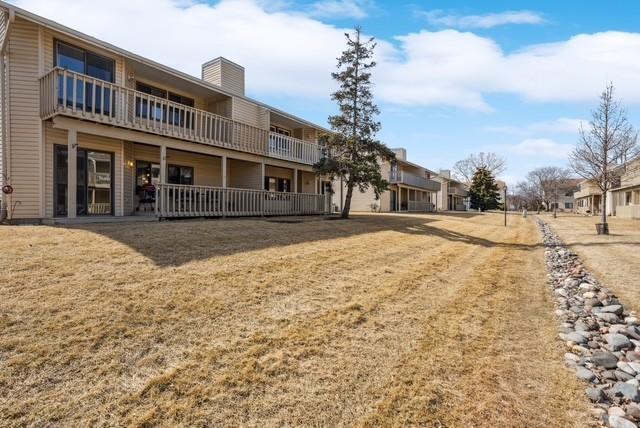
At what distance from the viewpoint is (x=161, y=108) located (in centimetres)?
1245

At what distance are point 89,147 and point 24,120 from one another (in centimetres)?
178

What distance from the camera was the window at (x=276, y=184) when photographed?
20.5 m

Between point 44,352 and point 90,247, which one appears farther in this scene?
point 90,247

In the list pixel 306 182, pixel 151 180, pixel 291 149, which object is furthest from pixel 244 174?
pixel 306 182

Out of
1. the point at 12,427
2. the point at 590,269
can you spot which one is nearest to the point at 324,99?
the point at 590,269

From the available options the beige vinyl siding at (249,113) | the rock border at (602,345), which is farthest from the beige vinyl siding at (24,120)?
the rock border at (602,345)

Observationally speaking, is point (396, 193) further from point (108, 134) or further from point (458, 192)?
point (108, 134)

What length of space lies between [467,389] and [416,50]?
13.2 m

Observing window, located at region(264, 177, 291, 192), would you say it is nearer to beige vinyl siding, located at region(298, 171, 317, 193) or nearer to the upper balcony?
beige vinyl siding, located at region(298, 171, 317, 193)

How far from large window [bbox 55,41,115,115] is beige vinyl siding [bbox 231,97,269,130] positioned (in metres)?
5.16

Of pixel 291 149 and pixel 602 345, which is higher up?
pixel 291 149

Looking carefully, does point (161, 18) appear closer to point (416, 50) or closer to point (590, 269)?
point (416, 50)

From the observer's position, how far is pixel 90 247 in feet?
20.0

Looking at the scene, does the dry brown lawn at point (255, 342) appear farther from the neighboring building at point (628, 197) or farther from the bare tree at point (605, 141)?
the neighboring building at point (628, 197)
